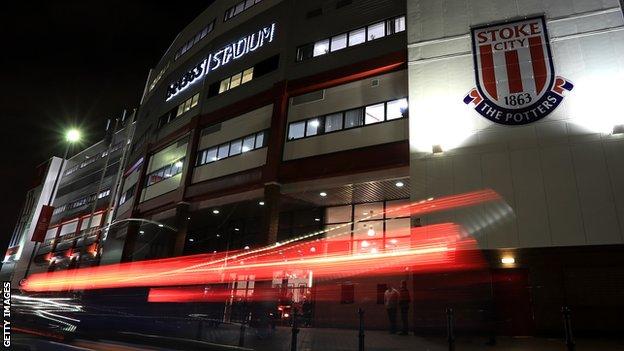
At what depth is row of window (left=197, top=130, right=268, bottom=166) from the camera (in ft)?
82.5

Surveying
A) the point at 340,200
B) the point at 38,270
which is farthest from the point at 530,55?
Result: the point at 38,270

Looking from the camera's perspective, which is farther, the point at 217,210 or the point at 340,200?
the point at 217,210

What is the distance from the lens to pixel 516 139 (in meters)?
16.8

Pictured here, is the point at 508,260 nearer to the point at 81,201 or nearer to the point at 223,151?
the point at 223,151

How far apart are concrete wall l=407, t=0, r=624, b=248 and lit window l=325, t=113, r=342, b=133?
4410 mm

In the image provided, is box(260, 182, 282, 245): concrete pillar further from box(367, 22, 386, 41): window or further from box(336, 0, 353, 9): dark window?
box(336, 0, 353, 9): dark window

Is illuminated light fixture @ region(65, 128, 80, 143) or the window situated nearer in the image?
the window

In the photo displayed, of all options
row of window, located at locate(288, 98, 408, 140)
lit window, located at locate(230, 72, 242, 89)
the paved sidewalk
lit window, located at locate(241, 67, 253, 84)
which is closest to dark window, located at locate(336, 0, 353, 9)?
lit window, located at locate(241, 67, 253, 84)

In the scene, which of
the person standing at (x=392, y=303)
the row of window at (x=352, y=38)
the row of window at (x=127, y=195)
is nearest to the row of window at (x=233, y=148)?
the row of window at (x=352, y=38)

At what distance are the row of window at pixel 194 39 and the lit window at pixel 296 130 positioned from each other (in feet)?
53.6

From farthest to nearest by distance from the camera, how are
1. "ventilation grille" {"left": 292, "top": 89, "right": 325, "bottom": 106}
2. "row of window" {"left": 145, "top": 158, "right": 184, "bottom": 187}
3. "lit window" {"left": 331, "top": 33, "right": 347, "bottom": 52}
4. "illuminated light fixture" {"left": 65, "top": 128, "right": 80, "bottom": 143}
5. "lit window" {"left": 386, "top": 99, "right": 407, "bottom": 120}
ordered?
1. "row of window" {"left": 145, "top": 158, "right": 184, "bottom": 187}
2. "illuminated light fixture" {"left": 65, "top": 128, "right": 80, "bottom": 143}
3. "lit window" {"left": 331, "top": 33, "right": 347, "bottom": 52}
4. "ventilation grille" {"left": 292, "top": 89, "right": 325, "bottom": 106}
5. "lit window" {"left": 386, "top": 99, "right": 407, "bottom": 120}

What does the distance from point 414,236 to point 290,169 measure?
827 cm

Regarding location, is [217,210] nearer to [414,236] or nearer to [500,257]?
[414,236]

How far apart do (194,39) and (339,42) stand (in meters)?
18.2
